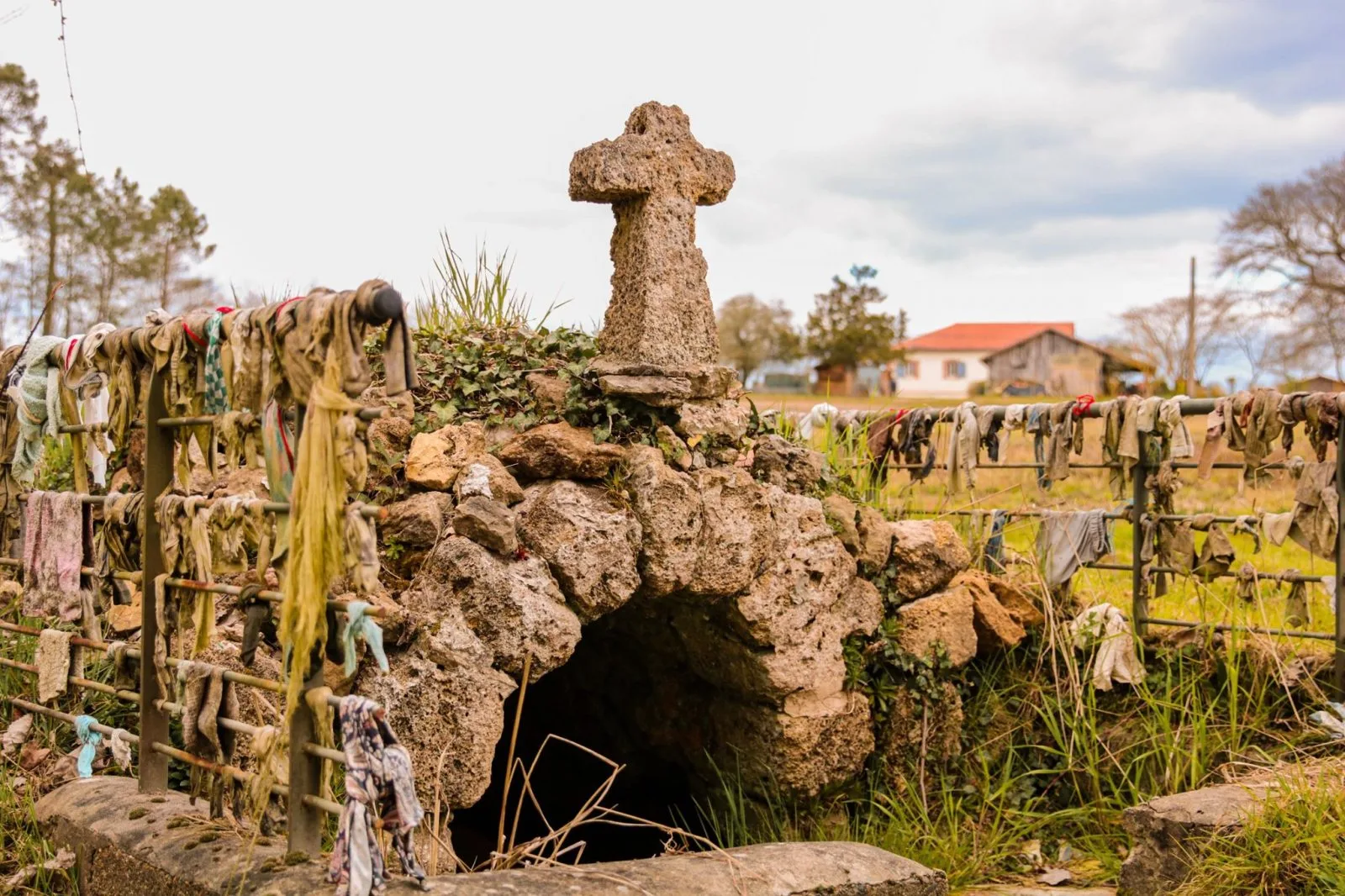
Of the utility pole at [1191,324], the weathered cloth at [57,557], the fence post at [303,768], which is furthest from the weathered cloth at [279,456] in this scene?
the utility pole at [1191,324]

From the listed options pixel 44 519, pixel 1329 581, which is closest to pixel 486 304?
pixel 44 519

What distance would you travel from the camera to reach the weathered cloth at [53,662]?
4480 millimetres

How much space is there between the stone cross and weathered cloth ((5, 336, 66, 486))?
2.12 meters

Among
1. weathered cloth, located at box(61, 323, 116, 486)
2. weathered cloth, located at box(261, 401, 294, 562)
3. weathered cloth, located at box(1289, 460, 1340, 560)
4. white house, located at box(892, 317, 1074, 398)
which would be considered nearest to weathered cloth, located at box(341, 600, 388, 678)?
weathered cloth, located at box(261, 401, 294, 562)

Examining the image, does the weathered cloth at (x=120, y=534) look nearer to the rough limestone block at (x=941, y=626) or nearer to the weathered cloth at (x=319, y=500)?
the weathered cloth at (x=319, y=500)

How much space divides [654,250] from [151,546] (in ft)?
7.93

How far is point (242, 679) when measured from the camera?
3420mm

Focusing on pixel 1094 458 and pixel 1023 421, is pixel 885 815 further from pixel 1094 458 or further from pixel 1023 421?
pixel 1094 458

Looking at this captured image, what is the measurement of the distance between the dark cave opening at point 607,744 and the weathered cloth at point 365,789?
2.95 meters

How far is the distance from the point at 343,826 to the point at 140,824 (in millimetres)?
1208

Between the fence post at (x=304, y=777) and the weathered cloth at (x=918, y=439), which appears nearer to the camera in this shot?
the fence post at (x=304, y=777)

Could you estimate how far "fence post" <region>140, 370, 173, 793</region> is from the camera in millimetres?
3895

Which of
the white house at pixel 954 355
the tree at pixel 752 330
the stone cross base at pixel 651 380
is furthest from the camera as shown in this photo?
the white house at pixel 954 355

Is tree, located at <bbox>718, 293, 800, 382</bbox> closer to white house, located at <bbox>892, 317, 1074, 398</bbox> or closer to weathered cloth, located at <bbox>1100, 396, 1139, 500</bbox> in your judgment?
white house, located at <bbox>892, 317, 1074, 398</bbox>
